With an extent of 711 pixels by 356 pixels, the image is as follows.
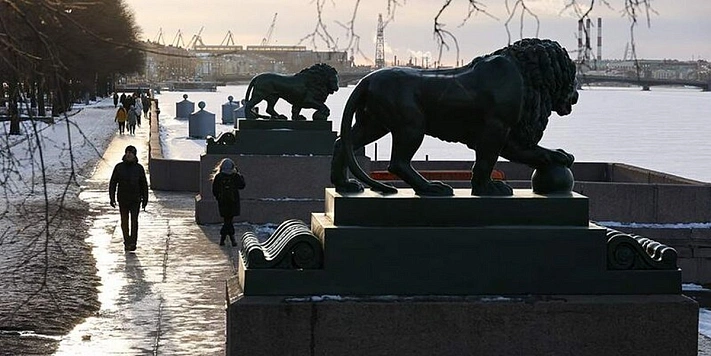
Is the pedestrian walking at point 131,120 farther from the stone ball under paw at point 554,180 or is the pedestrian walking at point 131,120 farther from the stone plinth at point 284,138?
the stone ball under paw at point 554,180

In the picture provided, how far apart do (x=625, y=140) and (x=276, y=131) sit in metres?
31.2

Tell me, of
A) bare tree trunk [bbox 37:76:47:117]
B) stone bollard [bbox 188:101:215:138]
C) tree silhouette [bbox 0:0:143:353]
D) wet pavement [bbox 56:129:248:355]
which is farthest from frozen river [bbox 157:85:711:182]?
tree silhouette [bbox 0:0:143:353]

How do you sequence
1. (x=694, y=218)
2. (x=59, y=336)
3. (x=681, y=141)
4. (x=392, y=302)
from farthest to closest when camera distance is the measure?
(x=681, y=141), (x=694, y=218), (x=59, y=336), (x=392, y=302)

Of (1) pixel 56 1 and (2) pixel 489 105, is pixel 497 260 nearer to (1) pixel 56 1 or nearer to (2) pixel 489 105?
(2) pixel 489 105

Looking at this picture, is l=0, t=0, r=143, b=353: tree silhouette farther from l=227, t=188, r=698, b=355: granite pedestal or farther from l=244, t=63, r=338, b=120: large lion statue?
l=244, t=63, r=338, b=120: large lion statue

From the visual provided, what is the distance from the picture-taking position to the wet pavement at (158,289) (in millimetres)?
10117

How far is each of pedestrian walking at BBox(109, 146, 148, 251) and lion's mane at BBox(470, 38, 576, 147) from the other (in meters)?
8.92

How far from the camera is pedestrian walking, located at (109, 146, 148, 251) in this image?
15.7 metres

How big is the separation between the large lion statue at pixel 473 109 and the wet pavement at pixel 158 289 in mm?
2113

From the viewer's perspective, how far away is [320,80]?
19.4 metres

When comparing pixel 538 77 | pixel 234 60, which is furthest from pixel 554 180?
pixel 234 60

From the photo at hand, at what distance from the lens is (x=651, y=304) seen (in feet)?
23.8

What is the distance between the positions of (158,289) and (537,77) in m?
6.34

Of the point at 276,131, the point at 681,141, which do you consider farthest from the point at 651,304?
the point at 681,141
